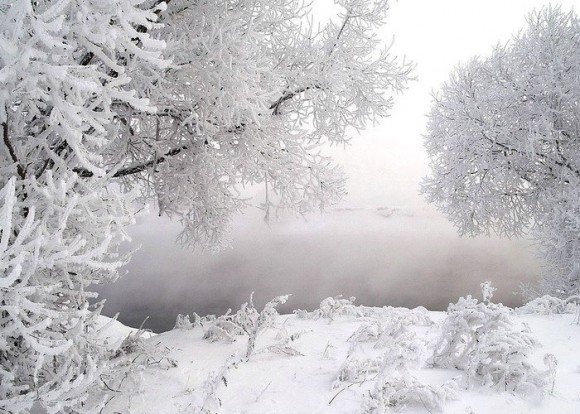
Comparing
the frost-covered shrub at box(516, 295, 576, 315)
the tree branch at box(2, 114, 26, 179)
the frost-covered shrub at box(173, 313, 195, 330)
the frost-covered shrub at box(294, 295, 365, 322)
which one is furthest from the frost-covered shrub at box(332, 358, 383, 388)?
the frost-covered shrub at box(516, 295, 576, 315)

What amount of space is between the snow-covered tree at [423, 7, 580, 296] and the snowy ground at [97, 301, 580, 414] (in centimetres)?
644

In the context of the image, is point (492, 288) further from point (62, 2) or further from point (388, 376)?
point (62, 2)

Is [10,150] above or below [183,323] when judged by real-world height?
above

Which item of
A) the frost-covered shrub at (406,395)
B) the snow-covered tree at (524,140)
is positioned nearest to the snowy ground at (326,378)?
the frost-covered shrub at (406,395)

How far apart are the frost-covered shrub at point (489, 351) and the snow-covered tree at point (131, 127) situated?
271 centimetres

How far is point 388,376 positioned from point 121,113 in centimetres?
419

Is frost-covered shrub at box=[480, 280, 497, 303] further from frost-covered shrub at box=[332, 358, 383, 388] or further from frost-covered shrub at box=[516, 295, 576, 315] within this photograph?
frost-covered shrub at box=[516, 295, 576, 315]

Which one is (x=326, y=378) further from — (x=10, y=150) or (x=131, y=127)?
(x=131, y=127)

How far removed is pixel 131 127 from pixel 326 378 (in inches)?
169

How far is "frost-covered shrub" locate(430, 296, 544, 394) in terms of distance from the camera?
9.87 feet

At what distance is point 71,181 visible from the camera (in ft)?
8.96

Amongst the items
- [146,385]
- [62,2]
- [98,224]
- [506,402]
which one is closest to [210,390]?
[146,385]

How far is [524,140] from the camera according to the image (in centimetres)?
994

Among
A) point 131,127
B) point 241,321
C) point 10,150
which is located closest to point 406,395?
point 241,321
